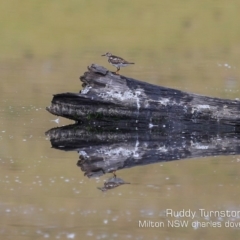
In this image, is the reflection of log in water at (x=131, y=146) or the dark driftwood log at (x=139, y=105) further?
the dark driftwood log at (x=139, y=105)

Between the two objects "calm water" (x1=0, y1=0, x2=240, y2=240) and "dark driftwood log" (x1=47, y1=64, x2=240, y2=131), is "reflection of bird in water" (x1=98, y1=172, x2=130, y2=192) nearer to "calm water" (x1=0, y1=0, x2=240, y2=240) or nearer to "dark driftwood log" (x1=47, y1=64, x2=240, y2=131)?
"calm water" (x1=0, y1=0, x2=240, y2=240)

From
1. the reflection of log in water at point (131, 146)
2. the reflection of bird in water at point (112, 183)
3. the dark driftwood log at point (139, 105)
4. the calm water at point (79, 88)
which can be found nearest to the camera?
the calm water at point (79, 88)

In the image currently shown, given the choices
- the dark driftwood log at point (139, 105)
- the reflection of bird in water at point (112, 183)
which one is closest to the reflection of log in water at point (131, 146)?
the dark driftwood log at point (139, 105)

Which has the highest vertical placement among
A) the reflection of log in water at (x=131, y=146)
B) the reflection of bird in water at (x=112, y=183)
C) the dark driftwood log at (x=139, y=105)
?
the dark driftwood log at (x=139, y=105)

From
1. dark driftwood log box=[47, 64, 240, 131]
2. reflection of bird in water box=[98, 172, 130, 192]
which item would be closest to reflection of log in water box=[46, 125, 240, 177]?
dark driftwood log box=[47, 64, 240, 131]

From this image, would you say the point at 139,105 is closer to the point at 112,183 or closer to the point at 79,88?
the point at 112,183

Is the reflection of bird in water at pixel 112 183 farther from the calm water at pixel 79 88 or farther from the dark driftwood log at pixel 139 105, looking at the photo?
the dark driftwood log at pixel 139 105

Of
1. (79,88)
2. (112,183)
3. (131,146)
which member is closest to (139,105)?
(131,146)
